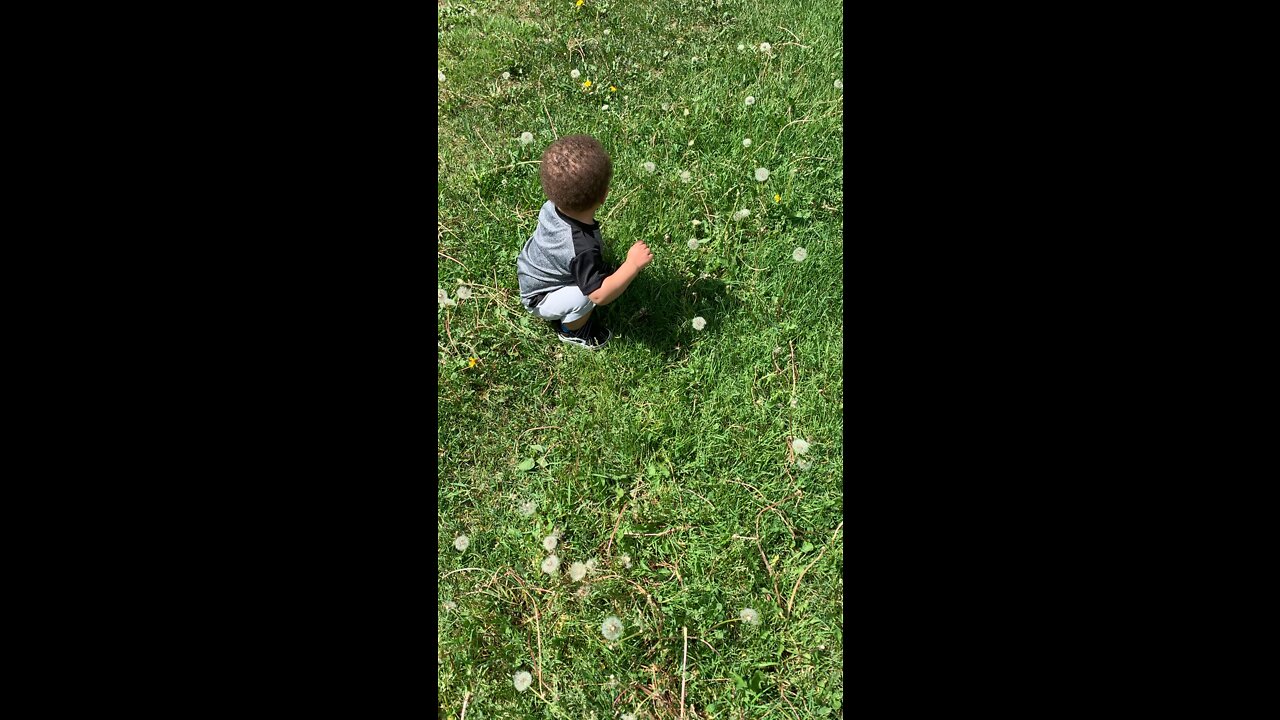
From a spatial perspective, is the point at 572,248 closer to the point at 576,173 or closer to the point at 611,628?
the point at 576,173

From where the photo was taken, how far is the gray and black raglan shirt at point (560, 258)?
274 cm

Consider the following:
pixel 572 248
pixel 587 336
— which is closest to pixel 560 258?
pixel 572 248

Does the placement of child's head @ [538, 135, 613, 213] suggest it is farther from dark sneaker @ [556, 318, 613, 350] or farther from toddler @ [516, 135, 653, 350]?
dark sneaker @ [556, 318, 613, 350]

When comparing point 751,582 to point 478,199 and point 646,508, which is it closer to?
point 646,508

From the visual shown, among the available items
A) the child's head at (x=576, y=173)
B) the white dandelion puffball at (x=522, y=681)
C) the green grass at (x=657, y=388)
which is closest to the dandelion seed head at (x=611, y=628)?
the green grass at (x=657, y=388)

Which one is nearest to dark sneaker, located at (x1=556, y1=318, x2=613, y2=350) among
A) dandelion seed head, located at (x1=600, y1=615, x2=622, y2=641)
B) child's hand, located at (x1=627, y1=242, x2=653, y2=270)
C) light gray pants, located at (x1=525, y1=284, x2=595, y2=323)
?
light gray pants, located at (x1=525, y1=284, x2=595, y2=323)

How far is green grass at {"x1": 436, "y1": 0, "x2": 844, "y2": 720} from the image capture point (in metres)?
2.56

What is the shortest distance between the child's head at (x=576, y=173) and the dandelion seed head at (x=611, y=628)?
5.23ft

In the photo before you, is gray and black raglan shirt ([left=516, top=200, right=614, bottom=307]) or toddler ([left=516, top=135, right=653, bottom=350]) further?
gray and black raglan shirt ([left=516, top=200, right=614, bottom=307])

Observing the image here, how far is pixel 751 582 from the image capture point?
268 centimetres

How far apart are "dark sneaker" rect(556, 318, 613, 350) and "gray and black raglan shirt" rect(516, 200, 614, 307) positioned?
10.7 inches

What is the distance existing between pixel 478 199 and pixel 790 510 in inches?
91.1

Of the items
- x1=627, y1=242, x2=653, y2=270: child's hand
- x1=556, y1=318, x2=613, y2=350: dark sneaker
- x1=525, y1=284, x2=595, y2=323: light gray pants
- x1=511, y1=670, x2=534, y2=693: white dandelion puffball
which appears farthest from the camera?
x1=556, y1=318, x2=613, y2=350: dark sneaker

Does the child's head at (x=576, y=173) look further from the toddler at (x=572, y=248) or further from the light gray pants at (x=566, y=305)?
the light gray pants at (x=566, y=305)
